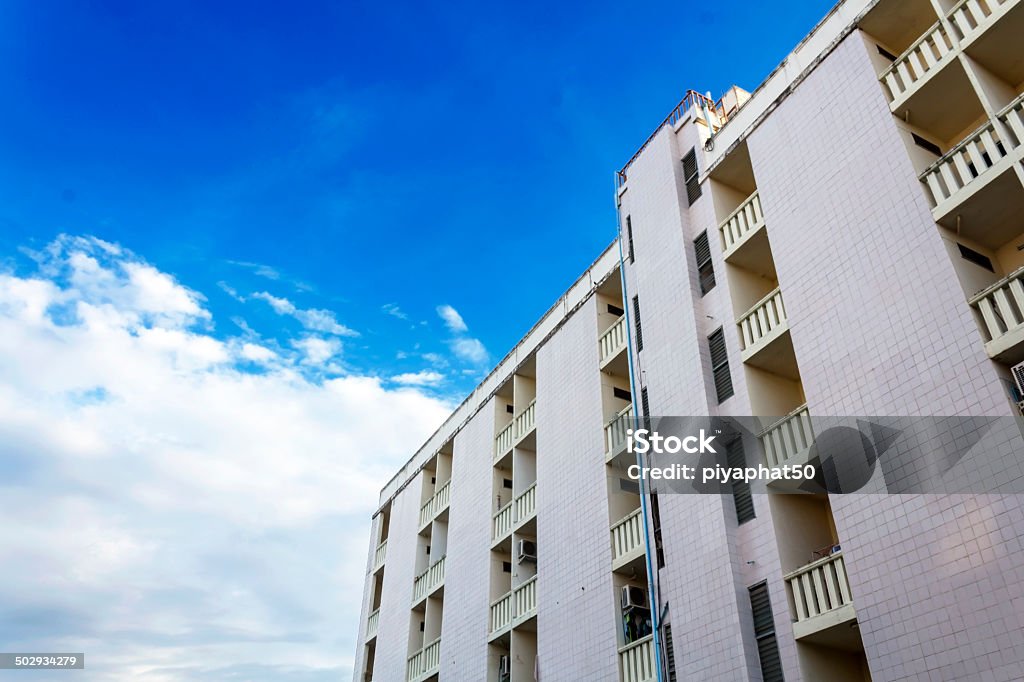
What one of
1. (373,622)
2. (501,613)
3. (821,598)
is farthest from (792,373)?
(373,622)

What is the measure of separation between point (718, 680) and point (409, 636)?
17.4 m

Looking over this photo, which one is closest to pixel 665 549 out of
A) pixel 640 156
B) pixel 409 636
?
pixel 640 156

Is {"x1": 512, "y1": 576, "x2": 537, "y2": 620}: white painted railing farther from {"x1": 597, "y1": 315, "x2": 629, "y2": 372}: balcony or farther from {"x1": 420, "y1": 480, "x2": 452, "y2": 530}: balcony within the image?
{"x1": 420, "y1": 480, "x2": 452, "y2": 530}: balcony

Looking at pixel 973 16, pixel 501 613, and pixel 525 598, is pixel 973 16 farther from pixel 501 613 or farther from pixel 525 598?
pixel 501 613

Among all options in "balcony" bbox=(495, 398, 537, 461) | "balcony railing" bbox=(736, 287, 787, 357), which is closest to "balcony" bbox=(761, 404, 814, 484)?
"balcony railing" bbox=(736, 287, 787, 357)

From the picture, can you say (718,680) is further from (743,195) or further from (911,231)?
(743,195)

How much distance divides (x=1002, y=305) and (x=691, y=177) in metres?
11.4

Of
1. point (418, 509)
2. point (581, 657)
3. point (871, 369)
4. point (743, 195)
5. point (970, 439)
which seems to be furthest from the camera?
point (418, 509)

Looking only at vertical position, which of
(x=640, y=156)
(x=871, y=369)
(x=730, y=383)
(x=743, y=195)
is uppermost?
(x=640, y=156)

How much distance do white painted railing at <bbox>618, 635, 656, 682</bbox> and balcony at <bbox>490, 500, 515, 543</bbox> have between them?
757cm

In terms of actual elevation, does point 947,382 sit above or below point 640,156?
below

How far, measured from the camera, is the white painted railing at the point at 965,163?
15.7 m

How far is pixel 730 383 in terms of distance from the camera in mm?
19875

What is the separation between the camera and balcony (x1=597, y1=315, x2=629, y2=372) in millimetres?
25078
